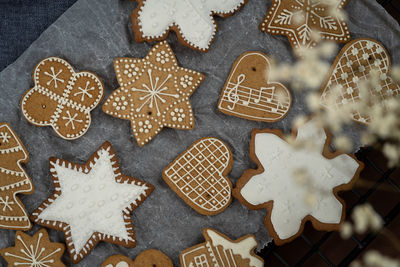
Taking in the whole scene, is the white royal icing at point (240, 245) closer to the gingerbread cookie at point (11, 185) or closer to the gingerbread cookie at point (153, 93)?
the gingerbread cookie at point (153, 93)

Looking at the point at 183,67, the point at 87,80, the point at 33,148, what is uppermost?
the point at 183,67

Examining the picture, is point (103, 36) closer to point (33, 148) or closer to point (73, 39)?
point (73, 39)

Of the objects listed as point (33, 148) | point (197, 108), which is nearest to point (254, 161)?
point (197, 108)

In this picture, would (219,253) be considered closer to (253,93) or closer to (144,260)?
(144,260)

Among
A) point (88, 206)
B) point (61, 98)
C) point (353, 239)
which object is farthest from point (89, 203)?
point (353, 239)

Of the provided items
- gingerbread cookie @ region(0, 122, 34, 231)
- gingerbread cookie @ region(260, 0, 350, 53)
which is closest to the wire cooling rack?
gingerbread cookie @ region(260, 0, 350, 53)

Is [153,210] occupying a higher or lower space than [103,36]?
lower
